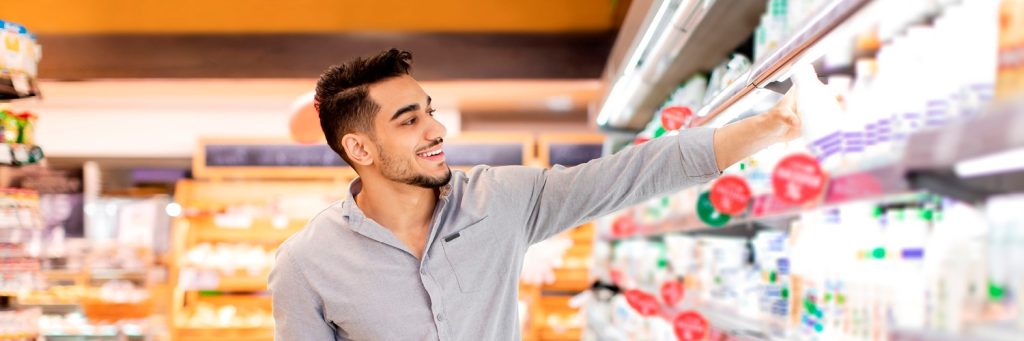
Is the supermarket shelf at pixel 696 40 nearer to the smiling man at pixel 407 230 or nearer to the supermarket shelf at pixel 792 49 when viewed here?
the supermarket shelf at pixel 792 49

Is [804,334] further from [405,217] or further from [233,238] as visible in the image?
[233,238]

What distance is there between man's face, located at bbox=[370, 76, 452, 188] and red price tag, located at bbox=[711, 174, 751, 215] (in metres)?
0.67

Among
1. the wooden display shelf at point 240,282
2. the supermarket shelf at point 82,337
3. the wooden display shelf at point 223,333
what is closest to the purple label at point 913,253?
the wooden display shelf at point 223,333

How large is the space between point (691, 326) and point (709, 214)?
33cm

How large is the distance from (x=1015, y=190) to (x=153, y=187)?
8.70 m

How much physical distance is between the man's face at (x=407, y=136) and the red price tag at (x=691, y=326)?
870 mm

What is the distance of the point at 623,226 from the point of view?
14.5 feet

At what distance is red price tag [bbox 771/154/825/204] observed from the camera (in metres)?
1.62

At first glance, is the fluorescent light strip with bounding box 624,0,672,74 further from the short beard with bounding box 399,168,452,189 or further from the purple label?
the purple label

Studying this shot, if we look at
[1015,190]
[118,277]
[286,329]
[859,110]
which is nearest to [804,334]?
[859,110]

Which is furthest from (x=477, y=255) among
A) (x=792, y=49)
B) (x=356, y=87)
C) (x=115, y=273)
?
(x=115, y=273)

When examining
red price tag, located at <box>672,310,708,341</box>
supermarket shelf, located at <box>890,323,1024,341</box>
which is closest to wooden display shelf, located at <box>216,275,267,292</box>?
red price tag, located at <box>672,310,708,341</box>

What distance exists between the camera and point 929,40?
1.52 metres

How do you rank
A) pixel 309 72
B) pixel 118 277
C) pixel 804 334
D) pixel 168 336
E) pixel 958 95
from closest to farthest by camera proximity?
1. pixel 958 95
2. pixel 804 334
3. pixel 309 72
4. pixel 168 336
5. pixel 118 277
